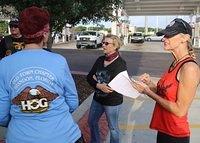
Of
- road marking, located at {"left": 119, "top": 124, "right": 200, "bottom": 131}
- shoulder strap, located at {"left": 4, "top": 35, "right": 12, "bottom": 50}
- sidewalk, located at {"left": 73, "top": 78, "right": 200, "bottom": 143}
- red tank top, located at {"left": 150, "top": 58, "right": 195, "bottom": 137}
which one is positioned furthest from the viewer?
road marking, located at {"left": 119, "top": 124, "right": 200, "bottom": 131}

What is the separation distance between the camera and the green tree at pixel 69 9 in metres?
9.20

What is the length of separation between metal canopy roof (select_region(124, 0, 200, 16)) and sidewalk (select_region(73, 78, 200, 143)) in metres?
39.4

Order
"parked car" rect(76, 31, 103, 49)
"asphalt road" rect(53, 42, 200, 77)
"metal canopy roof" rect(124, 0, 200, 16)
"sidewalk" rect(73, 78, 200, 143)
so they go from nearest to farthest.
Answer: "sidewalk" rect(73, 78, 200, 143)
"asphalt road" rect(53, 42, 200, 77)
"parked car" rect(76, 31, 103, 49)
"metal canopy roof" rect(124, 0, 200, 16)

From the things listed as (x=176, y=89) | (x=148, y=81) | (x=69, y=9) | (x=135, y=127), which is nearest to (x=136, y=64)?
(x=69, y=9)

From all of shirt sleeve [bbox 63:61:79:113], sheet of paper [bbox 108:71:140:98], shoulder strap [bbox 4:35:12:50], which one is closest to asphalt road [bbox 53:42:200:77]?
shoulder strap [bbox 4:35:12:50]

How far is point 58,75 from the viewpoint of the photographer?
307cm

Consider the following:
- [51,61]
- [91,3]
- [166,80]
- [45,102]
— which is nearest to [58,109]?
[45,102]

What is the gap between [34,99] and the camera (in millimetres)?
2990

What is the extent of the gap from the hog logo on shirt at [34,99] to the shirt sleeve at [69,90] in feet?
0.56

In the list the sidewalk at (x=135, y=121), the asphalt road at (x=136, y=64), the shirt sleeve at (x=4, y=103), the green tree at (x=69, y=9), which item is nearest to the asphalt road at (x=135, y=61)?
the asphalt road at (x=136, y=64)

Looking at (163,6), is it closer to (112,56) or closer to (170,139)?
(112,56)

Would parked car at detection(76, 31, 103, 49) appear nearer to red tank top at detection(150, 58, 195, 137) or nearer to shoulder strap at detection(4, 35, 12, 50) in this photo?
shoulder strap at detection(4, 35, 12, 50)

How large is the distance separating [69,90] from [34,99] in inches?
A: 12.7

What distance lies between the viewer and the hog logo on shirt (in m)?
2.98
